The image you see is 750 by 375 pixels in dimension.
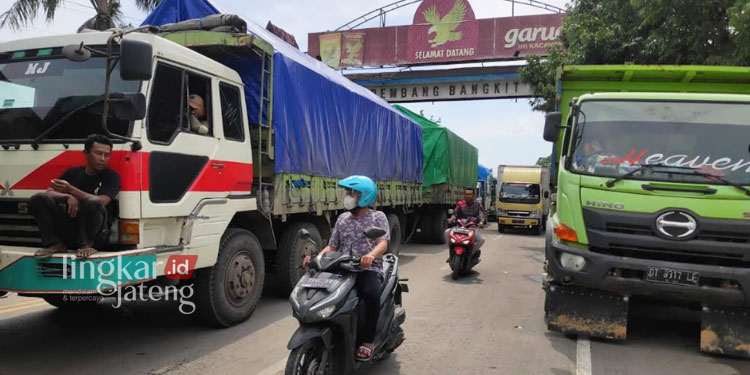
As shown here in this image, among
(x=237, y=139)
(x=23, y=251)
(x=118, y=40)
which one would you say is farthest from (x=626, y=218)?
(x=23, y=251)

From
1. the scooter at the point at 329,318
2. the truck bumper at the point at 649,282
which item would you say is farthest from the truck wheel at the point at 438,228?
the scooter at the point at 329,318

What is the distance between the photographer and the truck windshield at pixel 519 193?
2022 centimetres

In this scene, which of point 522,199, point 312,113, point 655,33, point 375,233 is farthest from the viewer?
point 522,199

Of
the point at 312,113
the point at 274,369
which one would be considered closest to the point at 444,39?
the point at 312,113

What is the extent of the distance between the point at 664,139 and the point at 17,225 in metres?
5.96

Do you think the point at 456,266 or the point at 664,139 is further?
the point at 456,266

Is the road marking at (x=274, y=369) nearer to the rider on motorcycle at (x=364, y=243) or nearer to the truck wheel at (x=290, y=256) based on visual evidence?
the rider on motorcycle at (x=364, y=243)

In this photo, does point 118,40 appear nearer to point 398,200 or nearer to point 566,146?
point 566,146

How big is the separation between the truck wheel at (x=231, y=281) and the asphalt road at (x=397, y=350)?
0.58 feet

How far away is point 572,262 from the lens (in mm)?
4875

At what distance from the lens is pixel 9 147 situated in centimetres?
421

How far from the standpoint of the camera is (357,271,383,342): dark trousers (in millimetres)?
3748

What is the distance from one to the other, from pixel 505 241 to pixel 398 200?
7.16 metres

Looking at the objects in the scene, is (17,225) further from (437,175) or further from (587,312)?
(437,175)
